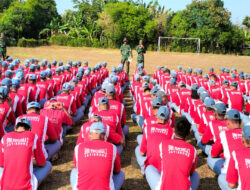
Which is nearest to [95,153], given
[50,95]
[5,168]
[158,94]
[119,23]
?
[5,168]

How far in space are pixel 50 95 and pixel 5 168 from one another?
5.39 metres

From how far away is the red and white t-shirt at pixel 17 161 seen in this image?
11.8 ft

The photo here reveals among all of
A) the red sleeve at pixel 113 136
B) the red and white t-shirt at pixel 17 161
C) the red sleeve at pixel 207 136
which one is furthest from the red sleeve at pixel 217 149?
the red and white t-shirt at pixel 17 161

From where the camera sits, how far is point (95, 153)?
335cm

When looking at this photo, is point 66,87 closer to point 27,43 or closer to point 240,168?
point 240,168

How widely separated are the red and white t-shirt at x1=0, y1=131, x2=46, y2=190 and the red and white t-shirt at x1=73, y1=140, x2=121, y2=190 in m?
0.77

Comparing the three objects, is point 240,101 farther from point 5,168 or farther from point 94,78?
point 5,168

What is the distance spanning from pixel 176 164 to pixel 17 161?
7.17ft

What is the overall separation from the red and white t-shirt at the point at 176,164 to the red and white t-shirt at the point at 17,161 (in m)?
1.88

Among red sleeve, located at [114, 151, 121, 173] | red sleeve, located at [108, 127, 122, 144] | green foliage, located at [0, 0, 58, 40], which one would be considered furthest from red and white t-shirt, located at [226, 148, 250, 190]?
green foliage, located at [0, 0, 58, 40]

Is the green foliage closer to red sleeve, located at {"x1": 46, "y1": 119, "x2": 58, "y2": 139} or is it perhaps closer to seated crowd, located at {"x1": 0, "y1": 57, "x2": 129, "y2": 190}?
seated crowd, located at {"x1": 0, "y1": 57, "x2": 129, "y2": 190}

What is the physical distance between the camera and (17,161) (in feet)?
11.8

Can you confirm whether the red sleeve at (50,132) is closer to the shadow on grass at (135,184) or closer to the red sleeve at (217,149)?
the shadow on grass at (135,184)

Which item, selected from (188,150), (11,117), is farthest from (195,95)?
(11,117)
